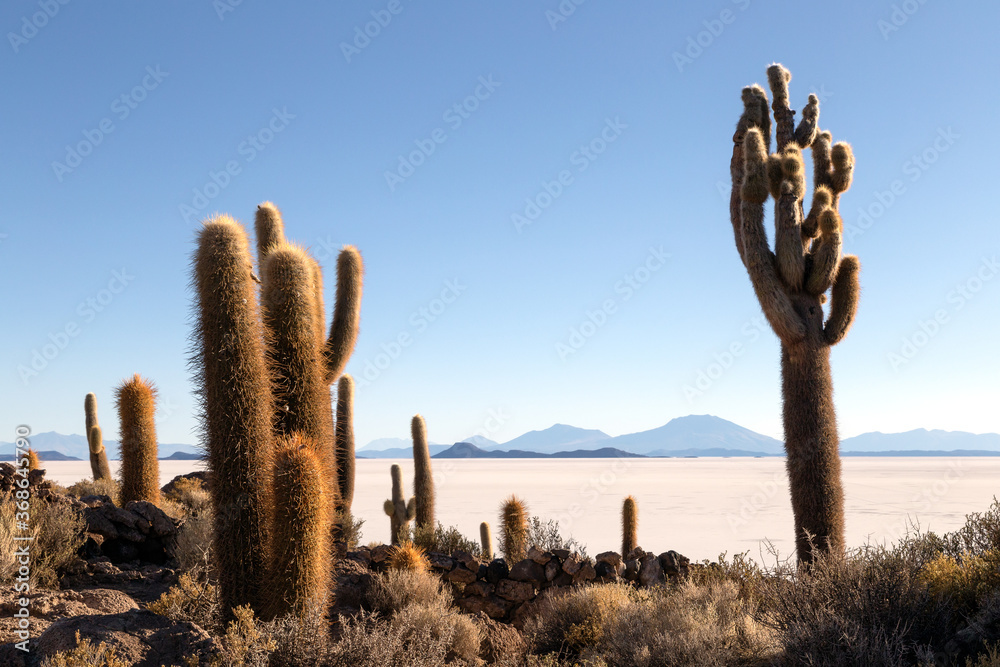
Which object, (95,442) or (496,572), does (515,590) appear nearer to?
(496,572)

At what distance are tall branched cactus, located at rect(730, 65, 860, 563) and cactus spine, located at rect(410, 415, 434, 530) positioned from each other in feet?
25.7

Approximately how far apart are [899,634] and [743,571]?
353 cm

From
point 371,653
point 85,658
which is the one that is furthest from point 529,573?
point 85,658

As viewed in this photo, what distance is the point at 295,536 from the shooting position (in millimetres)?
6086

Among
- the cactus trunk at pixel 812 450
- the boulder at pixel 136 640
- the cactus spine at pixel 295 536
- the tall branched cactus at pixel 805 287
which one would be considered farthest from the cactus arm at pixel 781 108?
the boulder at pixel 136 640

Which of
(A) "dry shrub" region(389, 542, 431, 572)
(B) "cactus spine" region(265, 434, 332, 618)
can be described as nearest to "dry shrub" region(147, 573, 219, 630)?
(B) "cactus spine" region(265, 434, 332, 618)

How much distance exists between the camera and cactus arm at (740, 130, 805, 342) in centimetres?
978

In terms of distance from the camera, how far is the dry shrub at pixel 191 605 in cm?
632

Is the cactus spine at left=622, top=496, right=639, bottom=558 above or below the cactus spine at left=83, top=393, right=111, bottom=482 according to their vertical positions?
below

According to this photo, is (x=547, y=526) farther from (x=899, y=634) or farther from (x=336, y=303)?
(x=899, y=634)

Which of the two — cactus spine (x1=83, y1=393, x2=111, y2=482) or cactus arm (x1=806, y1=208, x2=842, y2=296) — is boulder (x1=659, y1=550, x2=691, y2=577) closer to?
cactus arm (x1=806, y1=208, x2=842, y2=296)

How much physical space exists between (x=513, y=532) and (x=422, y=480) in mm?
4478

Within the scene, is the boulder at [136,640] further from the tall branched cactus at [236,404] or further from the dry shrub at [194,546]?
the dry shrub at [194,546]

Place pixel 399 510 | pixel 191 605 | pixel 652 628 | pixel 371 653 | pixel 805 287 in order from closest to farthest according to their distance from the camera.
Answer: pixel 371 653 < pixel 652 628 < pixel 191 605 < pixel 805 287 < pixel 399 510
